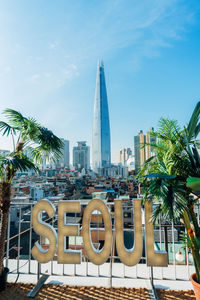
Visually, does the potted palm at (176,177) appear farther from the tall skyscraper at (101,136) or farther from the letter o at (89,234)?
the tall skyscraper at (101,136)

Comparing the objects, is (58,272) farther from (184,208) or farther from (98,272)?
(184,208)

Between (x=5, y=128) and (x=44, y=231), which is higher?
(x=5, y=128)

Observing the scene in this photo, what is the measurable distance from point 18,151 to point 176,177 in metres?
2.56

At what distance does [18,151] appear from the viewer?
114 inches

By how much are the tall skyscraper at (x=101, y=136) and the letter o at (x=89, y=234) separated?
138 metres

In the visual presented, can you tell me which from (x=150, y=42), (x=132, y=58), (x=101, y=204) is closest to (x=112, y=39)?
(x=132, y=58)

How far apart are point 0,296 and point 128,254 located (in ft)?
6.96

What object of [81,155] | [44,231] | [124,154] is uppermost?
[124,154]

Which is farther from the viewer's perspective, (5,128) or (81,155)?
(81,155)

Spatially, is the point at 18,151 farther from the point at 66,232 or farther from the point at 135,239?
the point at 135,239

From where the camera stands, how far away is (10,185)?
2814 millimetres

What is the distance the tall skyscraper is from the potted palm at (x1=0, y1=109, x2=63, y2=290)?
13781 centimetres

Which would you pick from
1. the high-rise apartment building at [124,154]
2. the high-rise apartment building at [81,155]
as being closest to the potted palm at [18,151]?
the high-rise apartment building at [81,155]

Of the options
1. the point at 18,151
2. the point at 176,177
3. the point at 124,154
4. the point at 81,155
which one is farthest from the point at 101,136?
the point at 176,177
